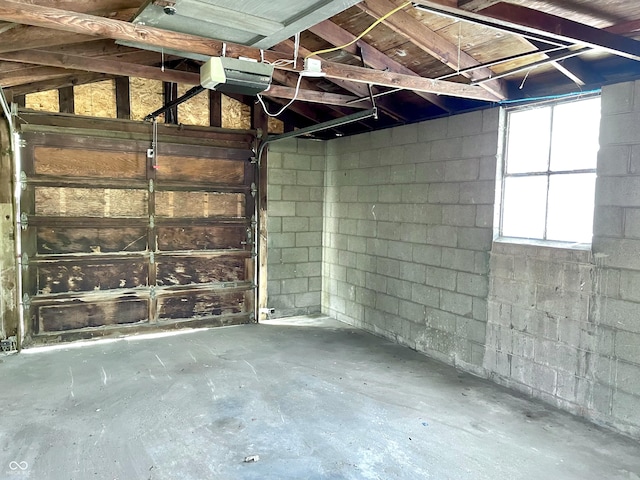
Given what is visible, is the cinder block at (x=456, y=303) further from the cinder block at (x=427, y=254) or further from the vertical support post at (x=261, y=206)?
the vertical support post at (x=261, y=206)

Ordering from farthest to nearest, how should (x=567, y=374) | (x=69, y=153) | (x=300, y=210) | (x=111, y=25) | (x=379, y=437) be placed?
(x=300, y=210), (x=69, y=153), (x=567, y=374), (x=379, y=437), (x=111, y=25)

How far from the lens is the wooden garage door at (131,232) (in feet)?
15.2

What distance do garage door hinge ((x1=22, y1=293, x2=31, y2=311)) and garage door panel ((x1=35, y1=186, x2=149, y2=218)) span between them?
0.86 meters

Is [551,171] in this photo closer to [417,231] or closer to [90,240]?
[417,231]

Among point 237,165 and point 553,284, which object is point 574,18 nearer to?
point 553,284

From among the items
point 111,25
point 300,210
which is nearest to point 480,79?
point 111,25

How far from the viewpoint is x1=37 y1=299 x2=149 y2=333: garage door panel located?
15.4 ft

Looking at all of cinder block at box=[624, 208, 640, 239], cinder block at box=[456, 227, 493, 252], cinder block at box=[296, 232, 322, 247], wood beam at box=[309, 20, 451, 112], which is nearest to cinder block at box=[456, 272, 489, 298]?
cinder block at box=[456, 227, 493, 252]

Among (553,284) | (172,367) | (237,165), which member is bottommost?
(172,367)

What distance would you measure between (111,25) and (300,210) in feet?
12.5

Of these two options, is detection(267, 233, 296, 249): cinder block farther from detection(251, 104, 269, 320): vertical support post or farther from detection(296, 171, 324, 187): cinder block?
detection(296, 171, 324, 187): cinder block

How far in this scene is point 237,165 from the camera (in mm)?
5523

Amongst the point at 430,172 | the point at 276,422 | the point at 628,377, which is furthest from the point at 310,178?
the point at 628,377

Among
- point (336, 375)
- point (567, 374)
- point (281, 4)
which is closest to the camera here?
point (281, 4)
